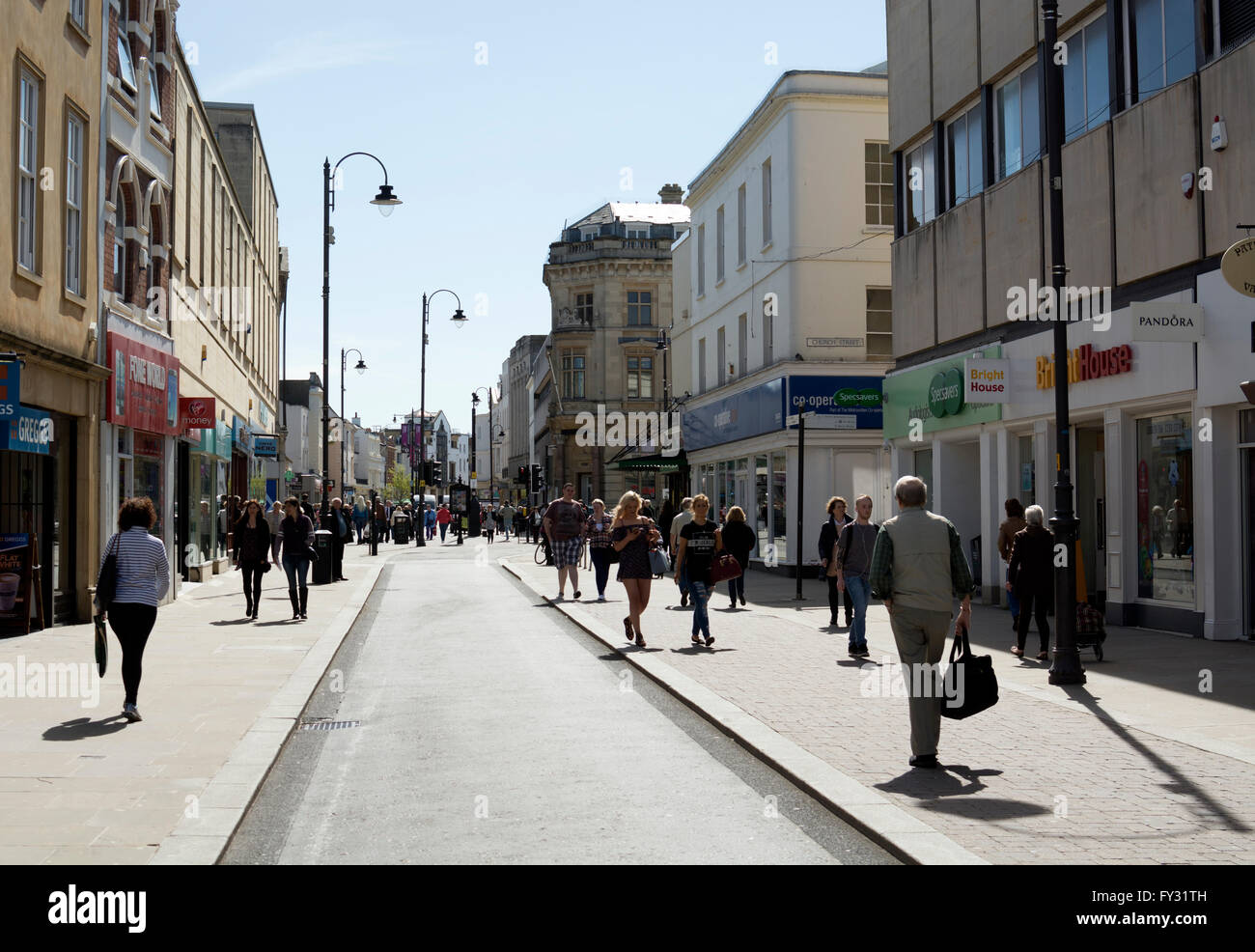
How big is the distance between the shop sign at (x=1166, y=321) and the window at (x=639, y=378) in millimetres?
56825

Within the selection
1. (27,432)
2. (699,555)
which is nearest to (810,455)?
(699,555)

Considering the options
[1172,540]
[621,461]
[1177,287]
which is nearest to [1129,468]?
[1172,540]

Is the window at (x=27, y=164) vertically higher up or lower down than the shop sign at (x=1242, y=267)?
higher up

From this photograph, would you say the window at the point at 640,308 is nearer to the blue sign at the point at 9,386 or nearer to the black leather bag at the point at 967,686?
the blue sign at the point at 9,386

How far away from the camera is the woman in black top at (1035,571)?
1385cm

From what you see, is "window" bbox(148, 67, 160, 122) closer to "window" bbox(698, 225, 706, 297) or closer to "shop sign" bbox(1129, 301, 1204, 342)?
"shop sign" bbox(1129, 301, 1204, 342)

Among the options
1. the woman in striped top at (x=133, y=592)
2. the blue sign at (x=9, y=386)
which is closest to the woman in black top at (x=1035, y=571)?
the woman in striped top at (x=133, y=592)

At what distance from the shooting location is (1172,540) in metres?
15.8

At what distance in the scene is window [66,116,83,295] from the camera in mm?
17266

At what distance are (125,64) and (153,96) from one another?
1907 millimetres

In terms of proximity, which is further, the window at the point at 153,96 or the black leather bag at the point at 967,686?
the window at the point at 153,96

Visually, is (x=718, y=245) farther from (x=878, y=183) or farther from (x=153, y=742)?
(x=153, y=742)

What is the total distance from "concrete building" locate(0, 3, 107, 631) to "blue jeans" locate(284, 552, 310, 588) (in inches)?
98.8
